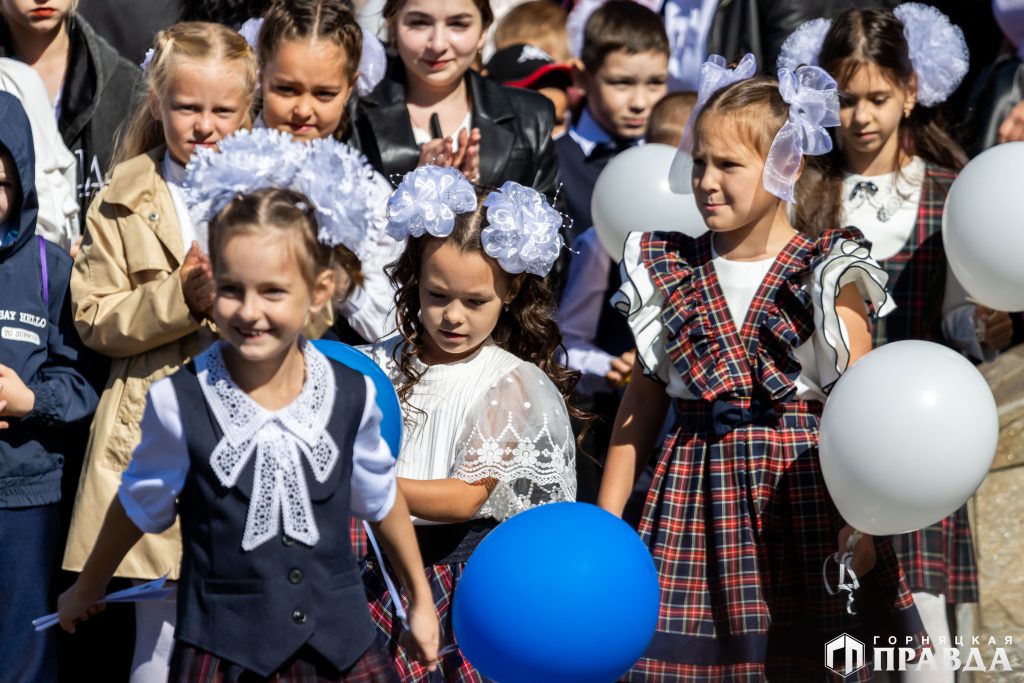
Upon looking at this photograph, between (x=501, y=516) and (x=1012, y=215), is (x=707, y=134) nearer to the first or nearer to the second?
(x=1012, y=215)

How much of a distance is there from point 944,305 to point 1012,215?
0.59 m

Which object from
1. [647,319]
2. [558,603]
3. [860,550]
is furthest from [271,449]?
[860,550]

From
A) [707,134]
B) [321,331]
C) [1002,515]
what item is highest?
[707,134]

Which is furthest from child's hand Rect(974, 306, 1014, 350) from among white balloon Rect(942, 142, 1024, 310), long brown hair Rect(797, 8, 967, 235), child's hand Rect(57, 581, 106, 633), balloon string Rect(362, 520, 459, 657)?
child's hand Rect(57, 581, 106, 633)

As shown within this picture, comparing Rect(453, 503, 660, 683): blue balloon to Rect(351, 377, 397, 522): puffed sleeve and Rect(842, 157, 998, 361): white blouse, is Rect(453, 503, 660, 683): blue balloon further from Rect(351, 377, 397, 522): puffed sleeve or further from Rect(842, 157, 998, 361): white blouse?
Rect(842, 157, 998, 361): white blouse

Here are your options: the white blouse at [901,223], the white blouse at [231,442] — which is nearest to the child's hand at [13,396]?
the white blouse at [231,442]

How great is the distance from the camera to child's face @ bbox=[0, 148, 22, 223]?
4375 millimetres

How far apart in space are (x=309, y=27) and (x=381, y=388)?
5.64 feet

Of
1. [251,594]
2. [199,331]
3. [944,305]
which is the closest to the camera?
[251,594]

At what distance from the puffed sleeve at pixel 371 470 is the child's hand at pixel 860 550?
1370 mm

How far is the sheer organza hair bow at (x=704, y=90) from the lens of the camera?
4.41 meters

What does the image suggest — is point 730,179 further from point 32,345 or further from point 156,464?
point 32,345

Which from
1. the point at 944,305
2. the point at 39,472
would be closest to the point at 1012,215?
the point at 944,305

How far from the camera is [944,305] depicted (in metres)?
4.89
